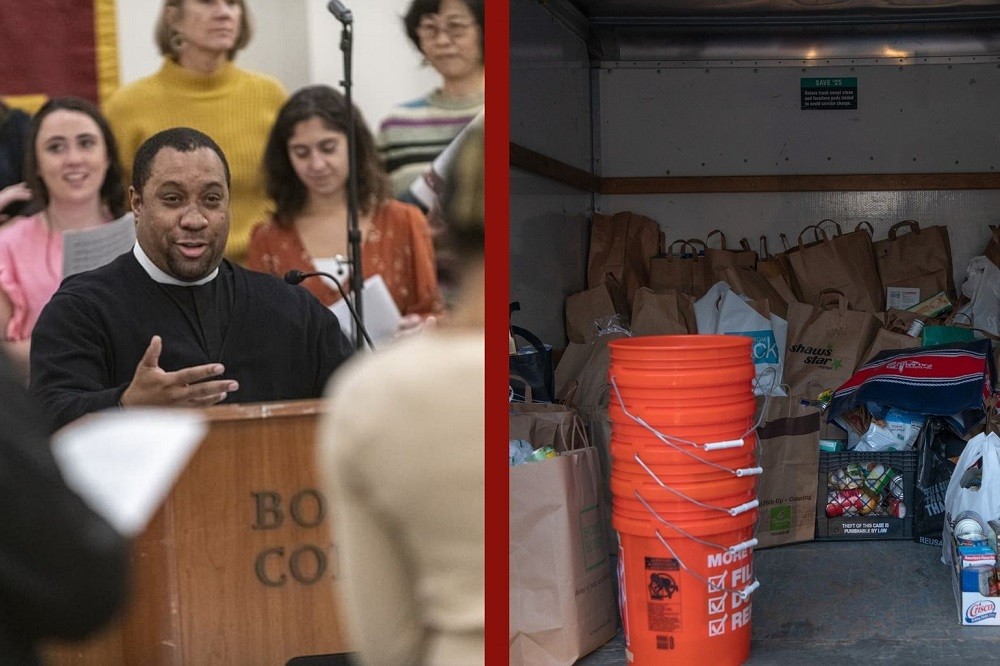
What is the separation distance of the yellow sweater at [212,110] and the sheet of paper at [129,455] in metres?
0.38

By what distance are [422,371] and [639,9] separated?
447cm

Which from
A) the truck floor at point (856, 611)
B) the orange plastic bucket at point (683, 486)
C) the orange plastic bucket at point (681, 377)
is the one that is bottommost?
the truck floor at point (856, 611)

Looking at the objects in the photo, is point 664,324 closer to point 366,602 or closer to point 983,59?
point 983,59

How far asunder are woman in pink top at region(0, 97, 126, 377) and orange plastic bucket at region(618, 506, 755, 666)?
1746 millimetres

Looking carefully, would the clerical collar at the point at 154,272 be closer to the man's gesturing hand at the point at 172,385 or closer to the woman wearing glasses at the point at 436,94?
the man's gesturing hand at the point at 172,385

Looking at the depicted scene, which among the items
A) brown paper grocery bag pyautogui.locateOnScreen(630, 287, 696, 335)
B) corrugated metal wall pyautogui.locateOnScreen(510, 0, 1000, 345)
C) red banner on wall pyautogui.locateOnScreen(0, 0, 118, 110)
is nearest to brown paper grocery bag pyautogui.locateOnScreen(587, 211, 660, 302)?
corrugated metal wall pyautogui.locateOnScreen(510, 0, 1000, 345)

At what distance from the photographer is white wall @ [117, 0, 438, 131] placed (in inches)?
81.2

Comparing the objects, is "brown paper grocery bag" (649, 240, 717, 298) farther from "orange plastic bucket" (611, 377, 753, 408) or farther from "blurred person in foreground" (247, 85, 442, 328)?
"blurred person in foreground" (247, 85, 442, 328)

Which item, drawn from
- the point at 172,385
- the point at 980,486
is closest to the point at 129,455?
the point at 172,385

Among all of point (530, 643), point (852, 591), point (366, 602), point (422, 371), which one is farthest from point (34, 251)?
point (852, 591)

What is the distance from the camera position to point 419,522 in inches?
85.0

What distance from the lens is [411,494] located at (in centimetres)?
213

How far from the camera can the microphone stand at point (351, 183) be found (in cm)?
207

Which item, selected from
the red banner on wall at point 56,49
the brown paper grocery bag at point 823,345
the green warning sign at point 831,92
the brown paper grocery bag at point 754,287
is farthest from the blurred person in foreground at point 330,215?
the green warning sign at point 831,92
